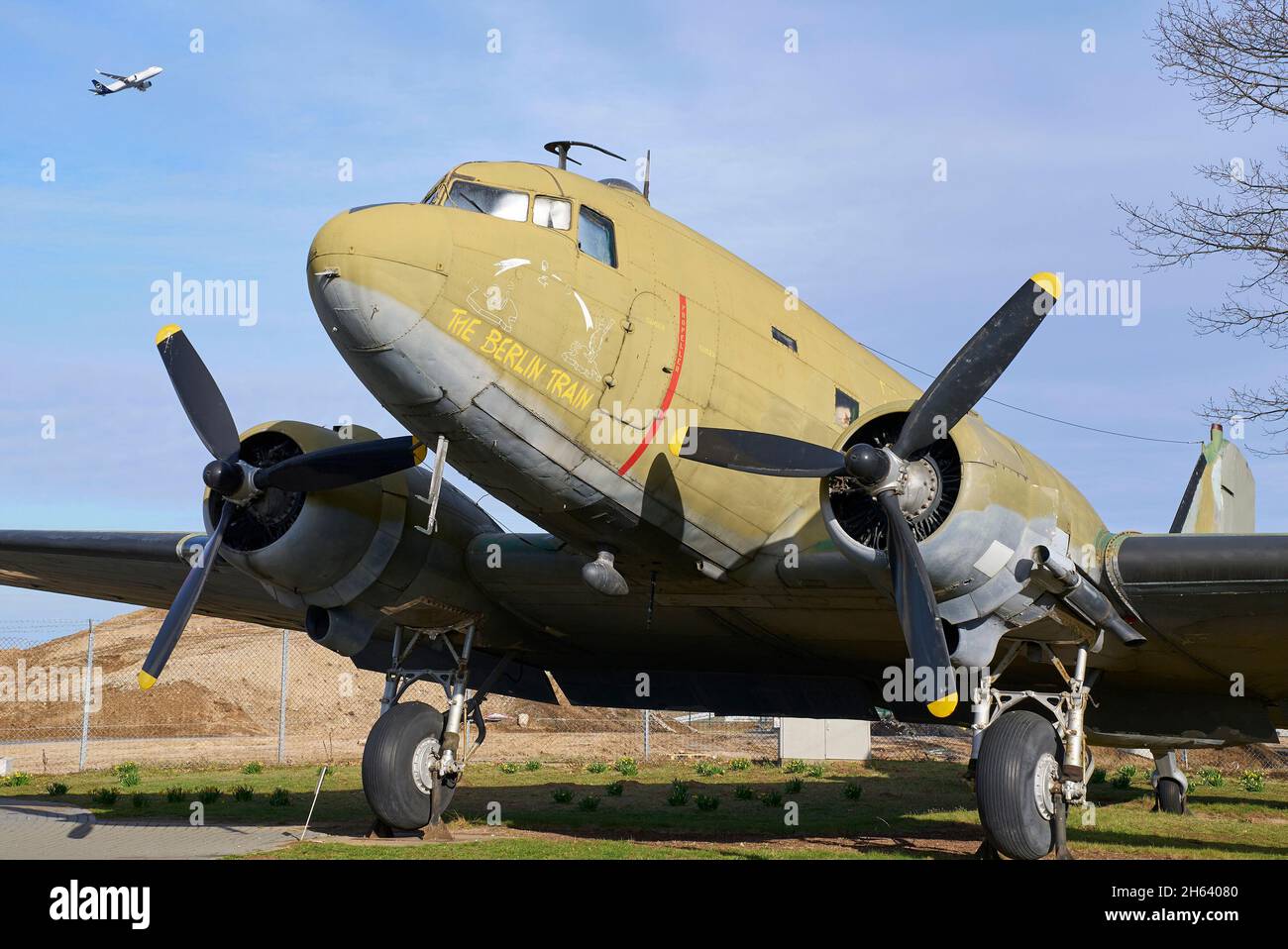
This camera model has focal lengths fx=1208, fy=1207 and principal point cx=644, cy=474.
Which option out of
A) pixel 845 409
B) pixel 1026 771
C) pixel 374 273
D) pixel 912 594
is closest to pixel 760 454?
pixel 912 594

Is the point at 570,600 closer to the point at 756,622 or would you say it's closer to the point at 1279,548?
the point at 756,622

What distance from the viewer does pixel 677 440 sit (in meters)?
11.0

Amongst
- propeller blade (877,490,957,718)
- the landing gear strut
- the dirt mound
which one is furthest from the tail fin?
the dirt mound

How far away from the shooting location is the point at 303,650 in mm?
47750

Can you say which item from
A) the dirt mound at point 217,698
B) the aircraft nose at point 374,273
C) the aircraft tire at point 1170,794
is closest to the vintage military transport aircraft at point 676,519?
the aircraft nose at point 374,273

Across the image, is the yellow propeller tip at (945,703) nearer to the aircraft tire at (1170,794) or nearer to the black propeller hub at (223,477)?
the black propeller hub at (223,477)

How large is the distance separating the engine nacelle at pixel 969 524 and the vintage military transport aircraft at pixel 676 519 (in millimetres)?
28

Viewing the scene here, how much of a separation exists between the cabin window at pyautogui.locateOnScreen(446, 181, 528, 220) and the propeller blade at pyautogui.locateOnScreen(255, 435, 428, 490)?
2.78m

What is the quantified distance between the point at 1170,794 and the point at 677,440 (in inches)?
475

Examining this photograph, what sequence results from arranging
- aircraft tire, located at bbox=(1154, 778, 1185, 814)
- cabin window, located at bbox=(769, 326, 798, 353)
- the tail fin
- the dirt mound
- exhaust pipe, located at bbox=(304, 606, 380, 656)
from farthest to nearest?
the dirt mound < aircraft tire, located at bbox=(1154, 778, 1185, 814) < the tail fin < exhaust pipe, located at bbox=(304, 606, 380, 656) < cabin window, located at bbox=(769, 326, 798, 353)

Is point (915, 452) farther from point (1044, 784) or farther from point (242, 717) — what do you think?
point (242, 717)

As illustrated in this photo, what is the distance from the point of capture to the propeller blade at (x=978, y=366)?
410 inches

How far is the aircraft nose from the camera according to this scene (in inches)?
376

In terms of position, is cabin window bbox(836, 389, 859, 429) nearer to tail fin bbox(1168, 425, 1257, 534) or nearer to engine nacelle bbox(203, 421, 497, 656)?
engine nacelle bbox(203, 421, 497, 656)
